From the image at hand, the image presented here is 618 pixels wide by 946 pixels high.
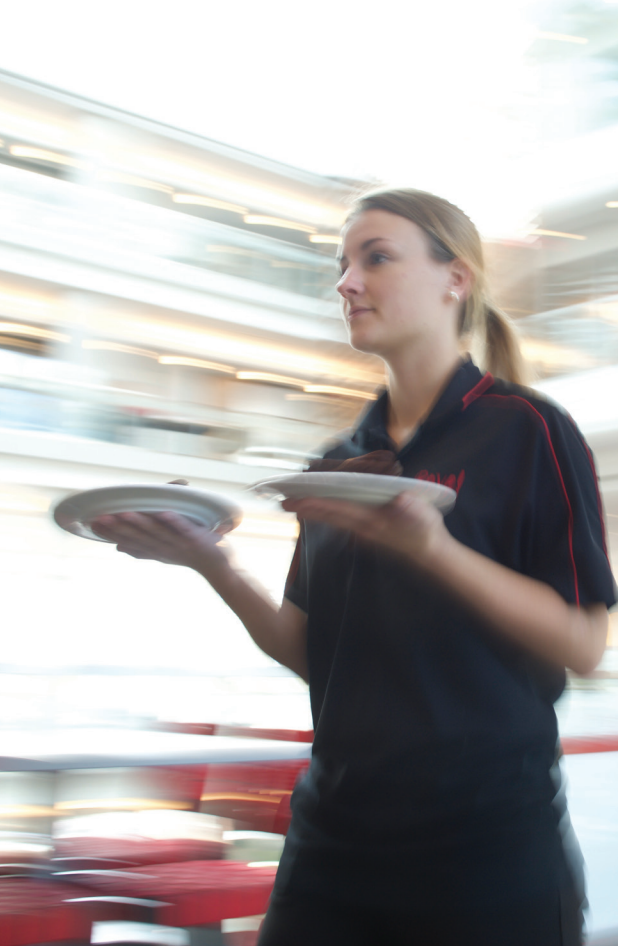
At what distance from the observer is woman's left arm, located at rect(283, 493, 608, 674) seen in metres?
0.77

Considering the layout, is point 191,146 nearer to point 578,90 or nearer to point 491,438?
point 578,90

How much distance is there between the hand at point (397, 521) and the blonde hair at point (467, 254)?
410 millimetres

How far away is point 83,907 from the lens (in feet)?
5.70

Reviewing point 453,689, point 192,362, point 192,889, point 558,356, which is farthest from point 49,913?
point 192,362

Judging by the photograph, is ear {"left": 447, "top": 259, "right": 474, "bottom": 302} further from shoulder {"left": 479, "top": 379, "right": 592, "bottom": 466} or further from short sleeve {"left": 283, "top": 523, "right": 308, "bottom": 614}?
short sleeve {"left": 283, "top": 523, "right": 308, "bottom": 614}

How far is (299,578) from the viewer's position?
1094 mm

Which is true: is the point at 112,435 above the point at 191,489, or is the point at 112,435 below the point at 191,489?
above

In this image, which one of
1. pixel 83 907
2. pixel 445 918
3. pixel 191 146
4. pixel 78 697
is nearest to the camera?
pixel 445 918

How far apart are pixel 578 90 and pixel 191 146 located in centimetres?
509

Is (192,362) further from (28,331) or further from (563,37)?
(563,37)

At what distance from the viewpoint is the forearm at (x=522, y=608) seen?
0.79 metres

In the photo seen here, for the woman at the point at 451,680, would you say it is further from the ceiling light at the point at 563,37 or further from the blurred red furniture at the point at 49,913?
the ceiling light at the point at 563,37

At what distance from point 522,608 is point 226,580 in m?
0.41

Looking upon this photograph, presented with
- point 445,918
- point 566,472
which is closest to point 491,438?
point 566,472
